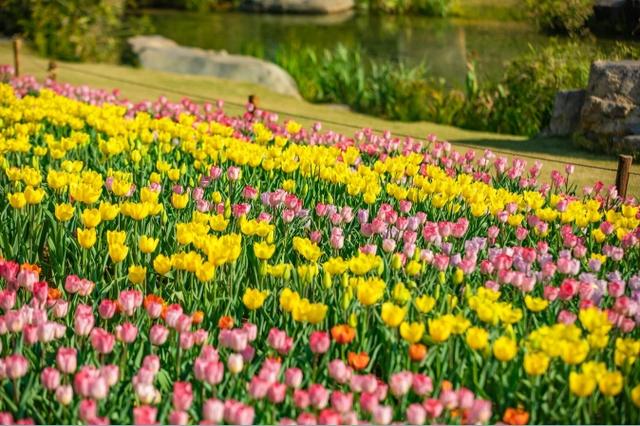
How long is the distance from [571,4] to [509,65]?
3.63 ft

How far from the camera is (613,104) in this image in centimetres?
888

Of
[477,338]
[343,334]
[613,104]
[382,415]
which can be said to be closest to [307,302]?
[343,334]

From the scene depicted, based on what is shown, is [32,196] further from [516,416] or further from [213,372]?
[516,416]

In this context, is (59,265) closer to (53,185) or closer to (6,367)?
(53,185)

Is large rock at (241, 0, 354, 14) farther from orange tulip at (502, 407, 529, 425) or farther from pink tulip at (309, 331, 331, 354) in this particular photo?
orange tulip at (502, 407, 529, 425)

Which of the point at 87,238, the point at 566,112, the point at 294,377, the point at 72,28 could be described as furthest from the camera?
the point at 72,28

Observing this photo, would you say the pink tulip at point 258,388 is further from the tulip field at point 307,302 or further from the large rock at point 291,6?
the large rock at point 291,6

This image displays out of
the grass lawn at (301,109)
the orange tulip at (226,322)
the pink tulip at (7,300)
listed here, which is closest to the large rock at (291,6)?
the grass lawn at (301,109)

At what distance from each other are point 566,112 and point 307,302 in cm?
745

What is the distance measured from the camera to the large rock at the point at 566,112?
991 centimetres

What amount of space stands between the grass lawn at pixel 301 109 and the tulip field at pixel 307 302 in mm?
2730

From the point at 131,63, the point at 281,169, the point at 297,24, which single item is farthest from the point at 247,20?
the point at 281,169

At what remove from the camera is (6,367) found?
2.92 m

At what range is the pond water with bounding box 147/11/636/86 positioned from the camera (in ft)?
58.4
